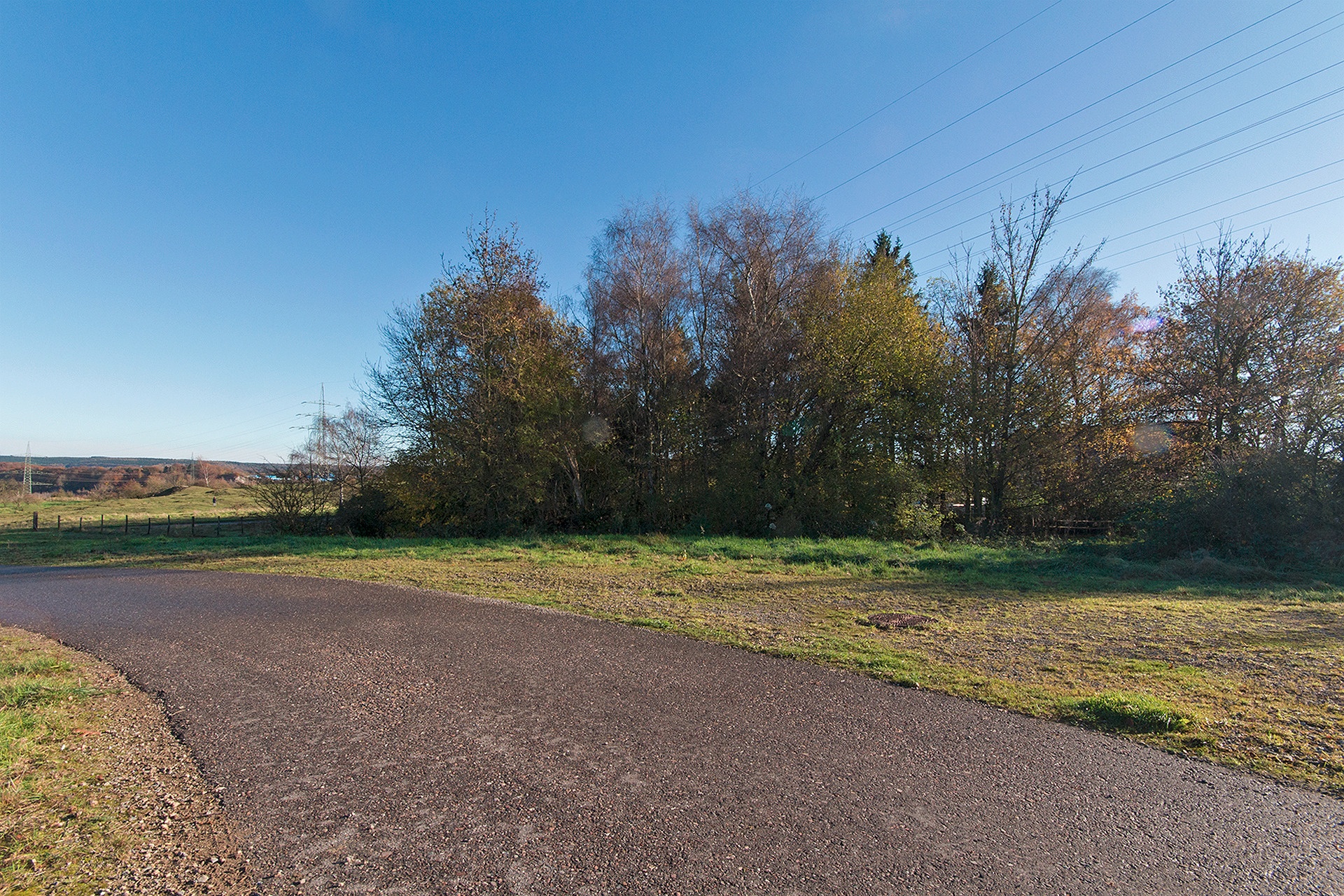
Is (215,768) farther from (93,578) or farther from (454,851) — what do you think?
(93,578)

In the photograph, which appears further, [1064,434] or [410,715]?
[1064,434]

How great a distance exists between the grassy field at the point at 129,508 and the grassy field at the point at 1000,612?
754 inches

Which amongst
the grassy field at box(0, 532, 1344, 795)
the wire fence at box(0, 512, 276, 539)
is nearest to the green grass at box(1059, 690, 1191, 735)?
the grassy field at box(0, 532, 1344, 795)

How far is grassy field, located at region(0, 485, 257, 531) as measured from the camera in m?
35.1

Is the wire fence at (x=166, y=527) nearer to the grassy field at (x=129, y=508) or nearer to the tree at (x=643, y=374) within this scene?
the grassy field at (x=129, y=508)

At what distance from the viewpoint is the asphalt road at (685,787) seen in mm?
3023

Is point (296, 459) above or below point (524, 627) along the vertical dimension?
above

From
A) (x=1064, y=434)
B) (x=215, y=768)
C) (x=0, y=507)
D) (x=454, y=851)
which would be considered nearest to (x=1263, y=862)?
(x=454, y=851)

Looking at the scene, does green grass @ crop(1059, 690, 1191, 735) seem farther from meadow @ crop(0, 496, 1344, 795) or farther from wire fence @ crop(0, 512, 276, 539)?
wire fence @ crop(0, 512, 276, 539)

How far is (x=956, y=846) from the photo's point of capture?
322 cm

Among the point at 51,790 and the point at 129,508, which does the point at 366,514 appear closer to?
the point at 51,790

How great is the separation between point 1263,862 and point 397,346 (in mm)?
25763

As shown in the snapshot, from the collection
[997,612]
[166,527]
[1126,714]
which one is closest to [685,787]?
[1126,714]

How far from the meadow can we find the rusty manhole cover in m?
0.05
